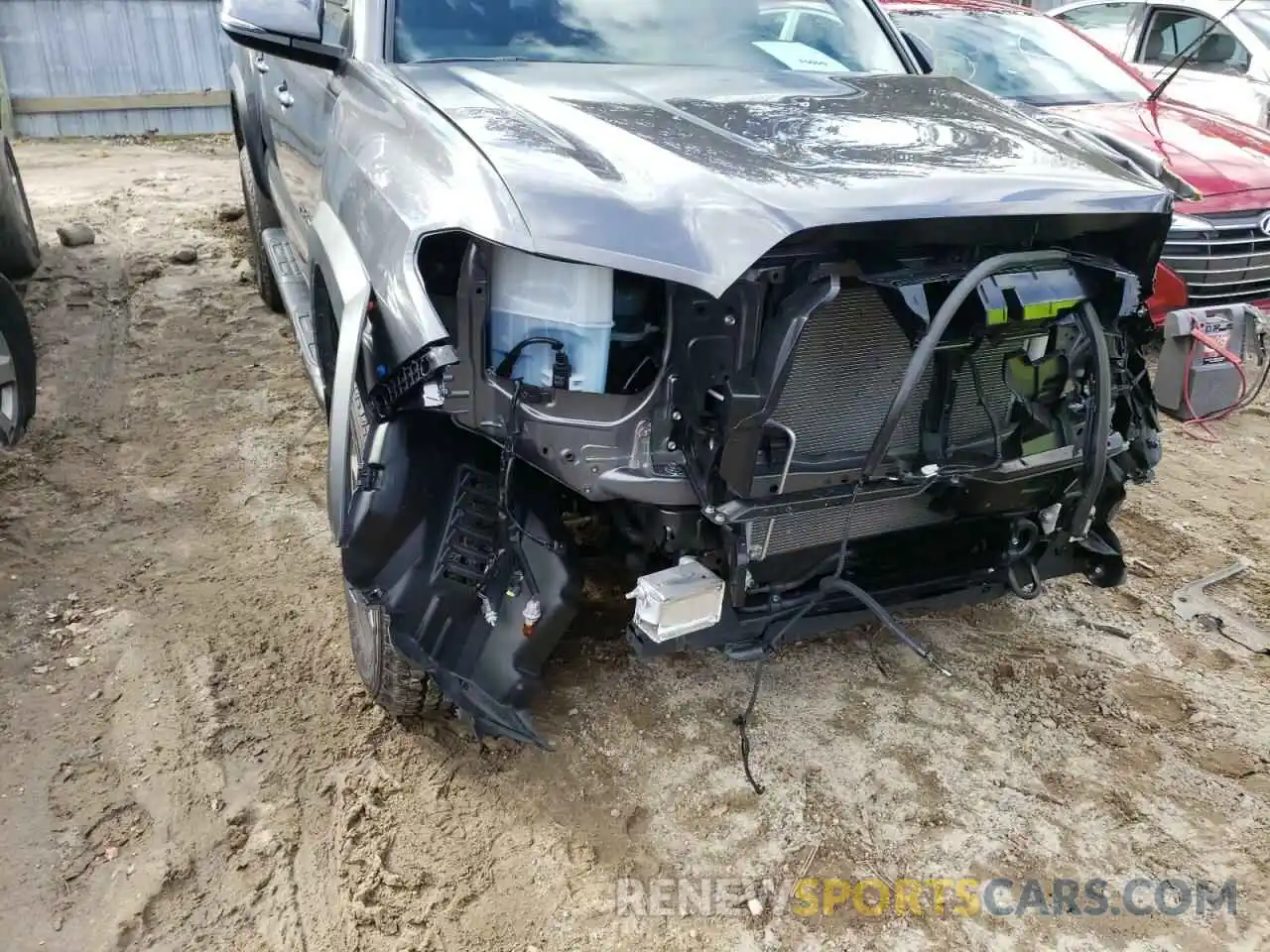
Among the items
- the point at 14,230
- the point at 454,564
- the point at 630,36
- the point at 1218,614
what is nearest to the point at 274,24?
the point at 630,36

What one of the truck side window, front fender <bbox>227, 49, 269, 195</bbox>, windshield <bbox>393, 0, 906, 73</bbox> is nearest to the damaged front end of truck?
windshield <bbox>393, 0, 906, 73</bbox>

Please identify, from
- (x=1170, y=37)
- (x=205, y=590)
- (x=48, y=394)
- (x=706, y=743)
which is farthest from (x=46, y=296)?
(x=1170, y=37)

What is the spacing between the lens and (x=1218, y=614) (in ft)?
10.5

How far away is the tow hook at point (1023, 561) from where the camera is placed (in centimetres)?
254

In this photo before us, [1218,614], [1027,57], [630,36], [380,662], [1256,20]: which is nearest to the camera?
[380,662]

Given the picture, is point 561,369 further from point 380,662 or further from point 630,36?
point 630,36

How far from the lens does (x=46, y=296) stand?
5.52 meters

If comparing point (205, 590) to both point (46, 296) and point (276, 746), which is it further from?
point (46, 296)

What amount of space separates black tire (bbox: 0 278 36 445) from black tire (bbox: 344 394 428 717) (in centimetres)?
208

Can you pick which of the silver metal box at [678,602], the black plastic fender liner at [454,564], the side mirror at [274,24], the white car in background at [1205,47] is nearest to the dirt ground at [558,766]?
the black plastic fender liner at [454,564]

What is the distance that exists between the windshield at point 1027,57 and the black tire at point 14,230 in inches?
206

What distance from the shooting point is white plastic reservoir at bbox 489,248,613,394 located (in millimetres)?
1960

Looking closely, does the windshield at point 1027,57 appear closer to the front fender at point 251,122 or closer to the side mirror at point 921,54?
the side mirror at point 921,54

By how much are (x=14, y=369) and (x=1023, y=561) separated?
3.73 metres
